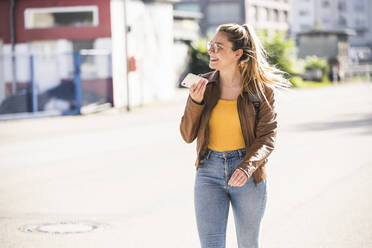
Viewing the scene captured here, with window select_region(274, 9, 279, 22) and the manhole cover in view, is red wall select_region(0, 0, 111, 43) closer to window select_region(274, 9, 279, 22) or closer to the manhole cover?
the manhole cover

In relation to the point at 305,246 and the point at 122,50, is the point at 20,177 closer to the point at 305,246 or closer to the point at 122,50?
the point at 305,246

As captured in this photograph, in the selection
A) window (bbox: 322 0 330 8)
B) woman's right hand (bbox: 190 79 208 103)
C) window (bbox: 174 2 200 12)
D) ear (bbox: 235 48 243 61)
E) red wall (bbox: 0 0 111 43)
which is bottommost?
woman's right hand (bbox: 190 79 208 103)

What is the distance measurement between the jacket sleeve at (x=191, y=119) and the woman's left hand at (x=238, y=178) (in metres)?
0.35

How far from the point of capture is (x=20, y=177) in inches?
377

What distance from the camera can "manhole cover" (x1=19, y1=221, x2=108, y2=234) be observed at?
6301 millimetres

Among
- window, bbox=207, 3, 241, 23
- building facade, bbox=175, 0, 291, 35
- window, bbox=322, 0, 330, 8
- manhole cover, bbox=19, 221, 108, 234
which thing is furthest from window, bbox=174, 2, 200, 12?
manhole cover, bbox=19, 221, 108, 234

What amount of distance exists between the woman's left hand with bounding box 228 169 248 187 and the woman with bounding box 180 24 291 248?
53 mm

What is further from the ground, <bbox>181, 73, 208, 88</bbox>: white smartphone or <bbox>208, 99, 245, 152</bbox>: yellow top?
<bbox>181, 73, 208, 88</bbox>: white smartphone

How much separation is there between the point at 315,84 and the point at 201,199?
132 ft

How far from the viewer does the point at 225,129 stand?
12.2 ft

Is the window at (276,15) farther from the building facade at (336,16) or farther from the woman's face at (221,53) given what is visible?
the woman's face at (221,53)

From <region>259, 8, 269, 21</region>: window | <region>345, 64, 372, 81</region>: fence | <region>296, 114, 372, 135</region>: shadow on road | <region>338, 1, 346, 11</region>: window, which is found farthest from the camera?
<region>338, 1, 346, 11</region>: window

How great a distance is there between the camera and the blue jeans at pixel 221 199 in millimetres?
3725

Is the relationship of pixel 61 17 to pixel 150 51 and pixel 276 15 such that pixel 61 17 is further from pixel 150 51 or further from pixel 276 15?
pixel 276 15
